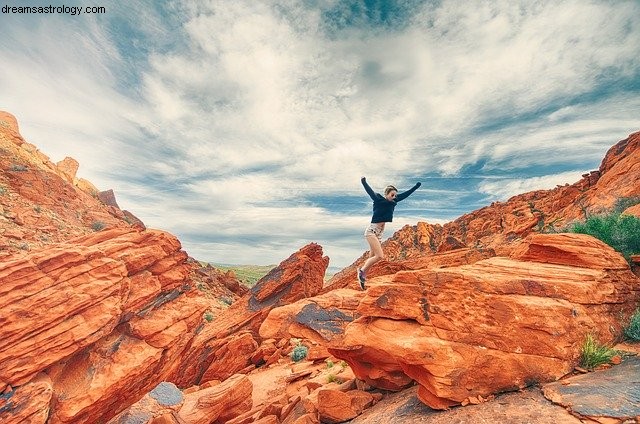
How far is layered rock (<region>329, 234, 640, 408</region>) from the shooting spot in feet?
24.2

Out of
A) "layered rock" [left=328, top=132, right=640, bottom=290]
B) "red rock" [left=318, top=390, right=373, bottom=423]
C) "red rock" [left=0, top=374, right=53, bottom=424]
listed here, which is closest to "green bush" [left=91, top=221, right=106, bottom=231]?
"layered rock" [left=328, top=132, right=640, bottom=290]

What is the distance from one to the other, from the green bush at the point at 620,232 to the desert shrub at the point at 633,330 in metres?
2.91

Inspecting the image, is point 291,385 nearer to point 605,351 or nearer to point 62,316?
Result: point 62,316

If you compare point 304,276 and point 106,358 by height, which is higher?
point 304,276

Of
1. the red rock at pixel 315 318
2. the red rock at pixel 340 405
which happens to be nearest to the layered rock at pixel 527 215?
the red rock at pixel 315 318

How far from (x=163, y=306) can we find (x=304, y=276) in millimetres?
16908

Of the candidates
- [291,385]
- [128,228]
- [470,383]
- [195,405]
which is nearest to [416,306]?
[470,383]

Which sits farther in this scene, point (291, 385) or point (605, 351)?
point (291, 385)

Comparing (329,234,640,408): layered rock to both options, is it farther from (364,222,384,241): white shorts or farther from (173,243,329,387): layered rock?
(173,243,329,387): layered rock

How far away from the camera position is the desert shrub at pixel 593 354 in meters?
7.18

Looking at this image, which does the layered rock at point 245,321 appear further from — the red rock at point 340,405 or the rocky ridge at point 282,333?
the red rock at point 340,405

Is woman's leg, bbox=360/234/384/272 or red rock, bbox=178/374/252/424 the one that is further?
red rock, bbox=178/374/252/424

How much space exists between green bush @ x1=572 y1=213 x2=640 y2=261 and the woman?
7110mm

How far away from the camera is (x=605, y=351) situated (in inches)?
286
